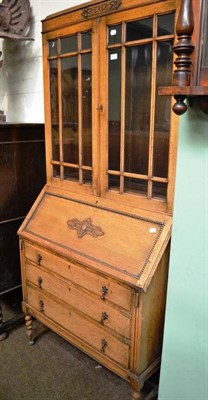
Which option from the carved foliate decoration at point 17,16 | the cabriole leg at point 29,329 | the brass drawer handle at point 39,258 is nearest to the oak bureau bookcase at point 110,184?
the brass drawer handle at point 39,258

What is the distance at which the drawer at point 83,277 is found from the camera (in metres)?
1.41

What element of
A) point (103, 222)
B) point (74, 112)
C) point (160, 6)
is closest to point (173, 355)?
point (103, 222)

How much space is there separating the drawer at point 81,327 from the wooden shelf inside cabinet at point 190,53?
1.06 metres

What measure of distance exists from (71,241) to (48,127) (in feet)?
2.19

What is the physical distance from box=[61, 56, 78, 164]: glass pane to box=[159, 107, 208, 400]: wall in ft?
2.32

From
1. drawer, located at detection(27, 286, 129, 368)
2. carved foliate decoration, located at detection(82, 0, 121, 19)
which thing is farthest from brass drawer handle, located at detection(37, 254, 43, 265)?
carved foliate decoration, located at detection(82, 0, 121, 19)

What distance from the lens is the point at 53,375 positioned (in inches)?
71.3

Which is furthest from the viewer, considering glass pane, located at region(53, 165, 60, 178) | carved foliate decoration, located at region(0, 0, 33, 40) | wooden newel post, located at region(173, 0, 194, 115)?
carved foliate decoration, located at region(0, 0, 33, 40)

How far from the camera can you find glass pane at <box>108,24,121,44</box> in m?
1.43

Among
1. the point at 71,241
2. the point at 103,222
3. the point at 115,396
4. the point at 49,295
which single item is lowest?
the point at 115,396

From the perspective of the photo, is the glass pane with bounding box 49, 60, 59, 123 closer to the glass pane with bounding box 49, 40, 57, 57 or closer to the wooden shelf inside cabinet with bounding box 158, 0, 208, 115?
the glass pane with bounding box 49, 40, 57, 57

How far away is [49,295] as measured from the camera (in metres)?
1.80

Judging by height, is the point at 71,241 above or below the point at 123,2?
below

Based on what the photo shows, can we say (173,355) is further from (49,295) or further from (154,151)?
(154,151)
